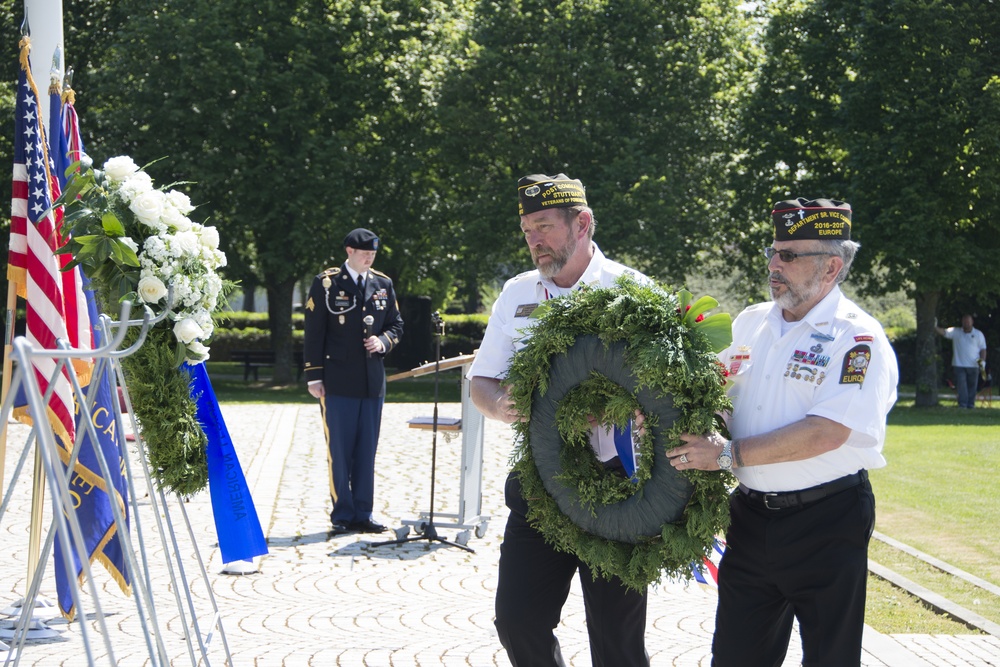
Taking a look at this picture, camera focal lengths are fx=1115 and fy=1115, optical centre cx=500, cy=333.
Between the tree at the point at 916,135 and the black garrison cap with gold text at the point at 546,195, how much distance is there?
76.5 feet

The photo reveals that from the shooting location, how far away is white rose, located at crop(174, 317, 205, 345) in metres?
4.95

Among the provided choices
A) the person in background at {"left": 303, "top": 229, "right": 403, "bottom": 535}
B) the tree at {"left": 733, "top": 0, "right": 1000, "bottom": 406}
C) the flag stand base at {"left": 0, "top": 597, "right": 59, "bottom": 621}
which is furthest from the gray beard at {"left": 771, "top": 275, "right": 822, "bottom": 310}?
the tree at {"left": 733, "top": 0, "right": 1000, "bottom": 406}

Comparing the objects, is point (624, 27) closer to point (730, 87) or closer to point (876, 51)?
point (730, 87)

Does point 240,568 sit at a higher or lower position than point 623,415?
lower

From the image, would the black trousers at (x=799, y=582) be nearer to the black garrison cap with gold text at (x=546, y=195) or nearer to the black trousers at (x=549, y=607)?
the black trousers at (x=549, y=607)

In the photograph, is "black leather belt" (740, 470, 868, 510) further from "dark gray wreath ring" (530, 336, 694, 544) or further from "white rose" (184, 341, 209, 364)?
"white rose" (184, 341, 209, 364)

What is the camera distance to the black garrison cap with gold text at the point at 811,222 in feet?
13.5

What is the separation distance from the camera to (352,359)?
9.81 metres

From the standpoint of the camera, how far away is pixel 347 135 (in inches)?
1174

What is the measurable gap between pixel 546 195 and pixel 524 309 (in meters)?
0.50

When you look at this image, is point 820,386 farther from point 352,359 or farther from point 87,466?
point 352,359

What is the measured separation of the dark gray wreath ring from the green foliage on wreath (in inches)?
75.7

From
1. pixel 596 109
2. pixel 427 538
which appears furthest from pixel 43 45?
pixel 596 109

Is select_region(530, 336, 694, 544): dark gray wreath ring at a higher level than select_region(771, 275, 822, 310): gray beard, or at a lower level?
lower
